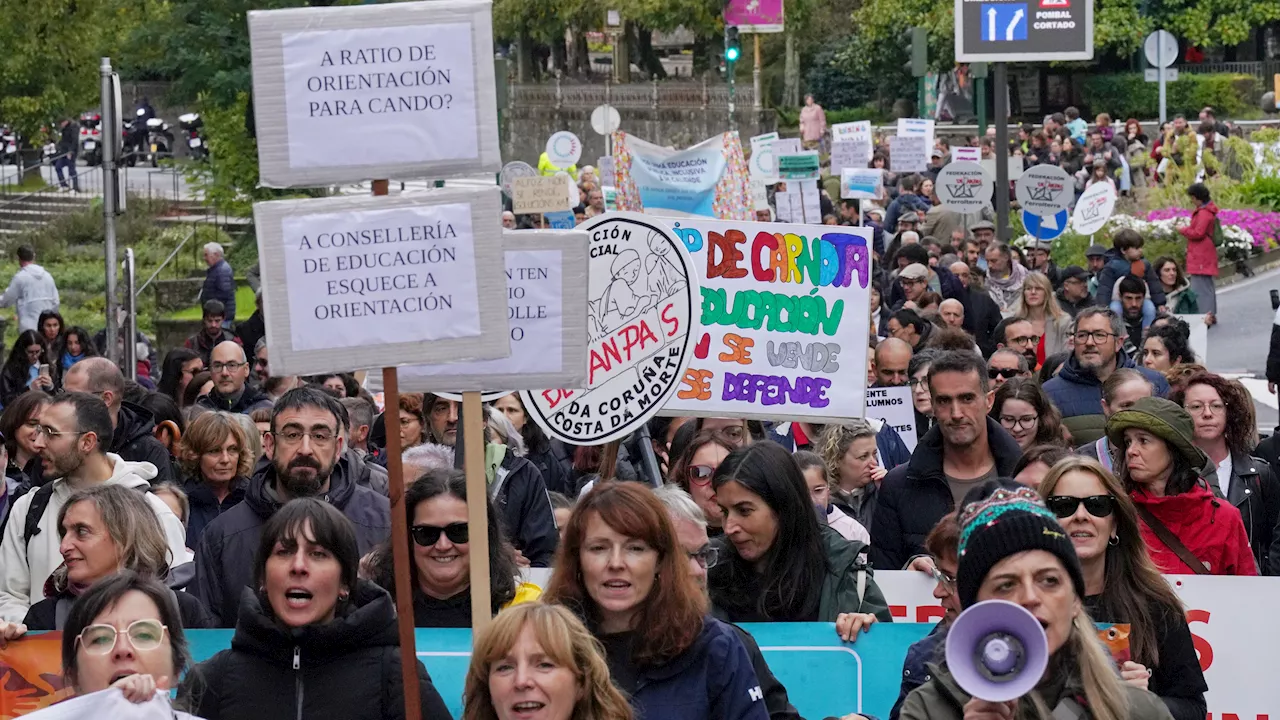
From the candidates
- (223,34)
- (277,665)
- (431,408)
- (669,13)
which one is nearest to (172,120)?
(669,13)

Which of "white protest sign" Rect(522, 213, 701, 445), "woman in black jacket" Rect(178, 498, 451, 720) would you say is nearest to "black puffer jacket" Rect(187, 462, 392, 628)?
"white protest sign" Rect(522, 213, 701, 445)

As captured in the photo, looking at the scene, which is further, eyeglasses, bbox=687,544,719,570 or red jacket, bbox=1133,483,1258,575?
red jacket, bbox=1133,483,1258,575

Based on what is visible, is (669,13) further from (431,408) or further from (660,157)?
(431,408)

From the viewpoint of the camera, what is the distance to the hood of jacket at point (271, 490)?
694 cm

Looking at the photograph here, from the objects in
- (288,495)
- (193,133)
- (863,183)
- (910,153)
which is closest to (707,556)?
(288,495)

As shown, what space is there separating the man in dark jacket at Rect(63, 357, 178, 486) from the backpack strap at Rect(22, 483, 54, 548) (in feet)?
6.98

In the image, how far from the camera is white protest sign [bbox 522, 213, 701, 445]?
288 inches

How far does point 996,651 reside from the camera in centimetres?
372

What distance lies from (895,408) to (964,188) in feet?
42.8

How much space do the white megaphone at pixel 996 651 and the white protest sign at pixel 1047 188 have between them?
18007mm

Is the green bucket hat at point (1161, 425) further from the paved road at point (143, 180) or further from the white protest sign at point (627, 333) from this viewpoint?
the paved road at point (143, 180)

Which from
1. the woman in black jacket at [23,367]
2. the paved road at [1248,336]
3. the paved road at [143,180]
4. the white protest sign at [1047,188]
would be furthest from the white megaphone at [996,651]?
the paved road at [143,180]

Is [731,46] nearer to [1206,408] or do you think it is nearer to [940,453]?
[1206,408]

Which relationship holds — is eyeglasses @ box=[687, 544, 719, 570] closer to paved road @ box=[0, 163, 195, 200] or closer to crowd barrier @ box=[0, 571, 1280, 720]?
crowd barrier @ box=[0, 571, 1280, 720]
